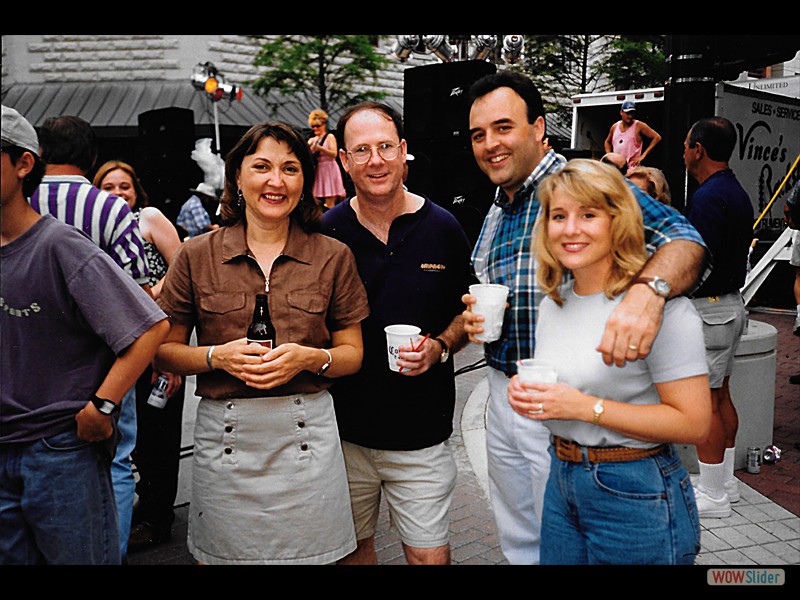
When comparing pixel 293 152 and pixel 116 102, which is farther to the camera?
pixel 116 102

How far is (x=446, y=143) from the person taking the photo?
7.74 m

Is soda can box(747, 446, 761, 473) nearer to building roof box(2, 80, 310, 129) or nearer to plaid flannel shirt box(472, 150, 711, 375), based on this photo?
plaid flannel shirt box(472, 150, 711, 375)

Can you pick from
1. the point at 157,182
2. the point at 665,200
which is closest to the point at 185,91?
the point at 157,182

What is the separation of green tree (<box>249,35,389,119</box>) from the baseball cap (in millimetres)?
13534

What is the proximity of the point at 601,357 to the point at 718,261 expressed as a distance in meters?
2.48

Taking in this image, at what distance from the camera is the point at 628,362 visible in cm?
203

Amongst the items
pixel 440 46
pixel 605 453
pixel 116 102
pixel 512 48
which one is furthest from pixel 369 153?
pixel 116 102

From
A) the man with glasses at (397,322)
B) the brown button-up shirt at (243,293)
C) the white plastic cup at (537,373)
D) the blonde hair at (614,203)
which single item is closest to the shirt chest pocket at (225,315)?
the brown button-up shirt at (243,293)

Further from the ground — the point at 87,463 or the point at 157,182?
the point at 157,182

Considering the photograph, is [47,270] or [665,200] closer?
[47,270]

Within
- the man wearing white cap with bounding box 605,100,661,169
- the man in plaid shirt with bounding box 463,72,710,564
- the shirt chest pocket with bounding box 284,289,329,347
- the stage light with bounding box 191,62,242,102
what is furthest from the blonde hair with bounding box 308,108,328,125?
the shirt chest pocket with bounding box 284,289,329,347

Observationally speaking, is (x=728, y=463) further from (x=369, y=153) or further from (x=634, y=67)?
(x=634, y=67)

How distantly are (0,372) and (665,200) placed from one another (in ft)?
12.7

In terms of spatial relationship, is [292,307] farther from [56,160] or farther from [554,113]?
[554,113]
